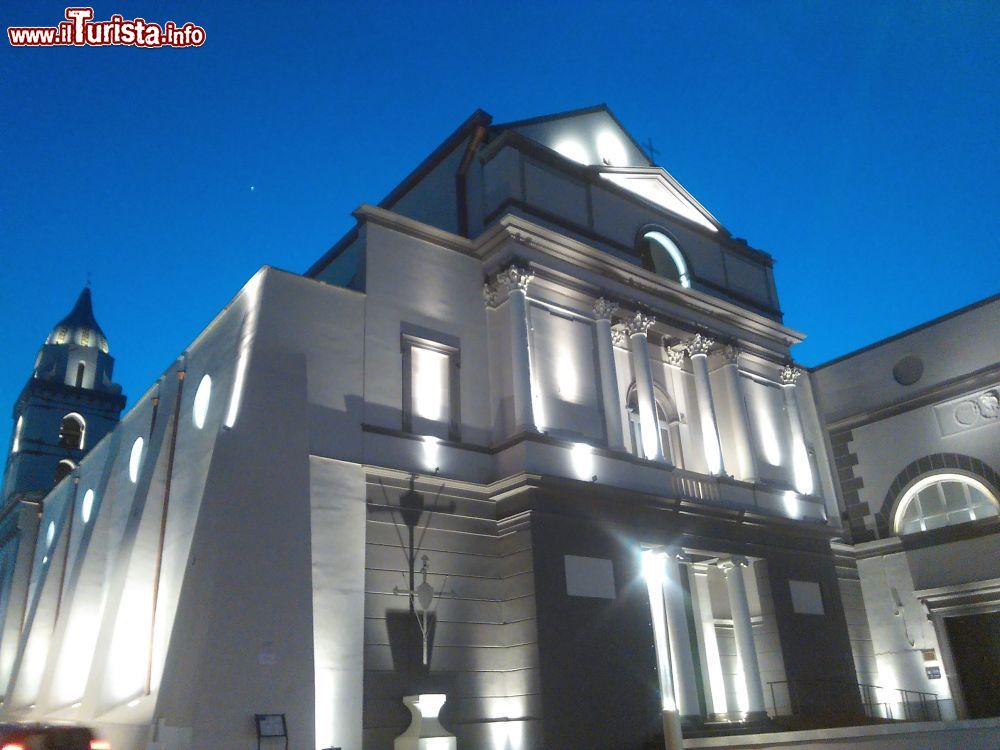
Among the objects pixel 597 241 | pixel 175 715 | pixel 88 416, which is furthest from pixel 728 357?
pixel 88 416

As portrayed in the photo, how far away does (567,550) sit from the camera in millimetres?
17312

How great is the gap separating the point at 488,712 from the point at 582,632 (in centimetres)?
240

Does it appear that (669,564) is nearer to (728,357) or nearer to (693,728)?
(693,728)

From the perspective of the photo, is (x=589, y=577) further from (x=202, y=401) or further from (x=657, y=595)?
(x=202, y=401)

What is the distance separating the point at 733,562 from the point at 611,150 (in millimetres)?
12083

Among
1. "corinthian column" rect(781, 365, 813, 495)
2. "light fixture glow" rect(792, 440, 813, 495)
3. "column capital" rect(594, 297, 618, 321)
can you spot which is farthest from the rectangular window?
"light fixture glow" rect(792, 440, 813, 495)

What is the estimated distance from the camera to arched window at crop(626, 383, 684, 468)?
69.8ft

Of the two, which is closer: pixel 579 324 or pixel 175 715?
pixel 175 715

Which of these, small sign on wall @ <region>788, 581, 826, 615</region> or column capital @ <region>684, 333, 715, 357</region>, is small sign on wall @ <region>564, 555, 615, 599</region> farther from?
column capital @ <region>684, 333, 715, 357</region>

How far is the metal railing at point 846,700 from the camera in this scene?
1989cm

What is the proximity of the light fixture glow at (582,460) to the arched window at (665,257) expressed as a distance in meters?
7.19

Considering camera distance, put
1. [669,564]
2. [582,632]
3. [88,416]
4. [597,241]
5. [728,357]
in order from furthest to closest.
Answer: [88,416] → [728,357] → [597,241] → [669,564] → [582,632]

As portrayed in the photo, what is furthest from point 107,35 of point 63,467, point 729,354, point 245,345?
point 63,467

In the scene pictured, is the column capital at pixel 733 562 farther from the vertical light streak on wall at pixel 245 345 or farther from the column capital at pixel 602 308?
the vertical light streak on wall at pixel 245 345
